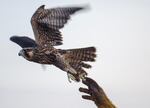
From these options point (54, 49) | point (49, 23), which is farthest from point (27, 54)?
point (49, 23)

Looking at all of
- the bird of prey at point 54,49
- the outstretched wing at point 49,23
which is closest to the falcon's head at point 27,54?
the bird of prey at point 54,49

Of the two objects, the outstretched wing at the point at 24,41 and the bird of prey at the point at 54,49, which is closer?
the bird of prey at the point at 54,49

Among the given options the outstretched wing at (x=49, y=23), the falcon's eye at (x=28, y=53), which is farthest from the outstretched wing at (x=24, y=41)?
the falcon's eye at (x=28, y=53)

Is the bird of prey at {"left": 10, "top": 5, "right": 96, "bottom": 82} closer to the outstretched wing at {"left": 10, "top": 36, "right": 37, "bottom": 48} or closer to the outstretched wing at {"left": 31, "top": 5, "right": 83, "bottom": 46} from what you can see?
the outstretched wing at {"left": 31, "top": 5, "right": 83, "bottom": 46}

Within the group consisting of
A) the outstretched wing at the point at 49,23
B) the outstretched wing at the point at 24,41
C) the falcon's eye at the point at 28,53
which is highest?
the outstretched wing at the point at 49,23

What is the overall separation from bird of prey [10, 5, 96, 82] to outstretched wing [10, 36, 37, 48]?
177 centimetres

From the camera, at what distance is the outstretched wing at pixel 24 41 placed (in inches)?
395

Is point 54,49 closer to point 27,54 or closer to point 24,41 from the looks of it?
point 27,54

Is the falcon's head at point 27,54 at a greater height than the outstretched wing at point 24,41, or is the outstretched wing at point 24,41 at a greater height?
the outstretched wing at point 24,41

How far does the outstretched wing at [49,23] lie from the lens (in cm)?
732

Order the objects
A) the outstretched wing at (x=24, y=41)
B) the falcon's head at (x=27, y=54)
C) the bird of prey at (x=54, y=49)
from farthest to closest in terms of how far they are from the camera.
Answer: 1. the outstretched wing at (x=24, y=41)
2. the falcon's head at (x=27, y=54)
3. the bird of prey at (x=54, y=49)

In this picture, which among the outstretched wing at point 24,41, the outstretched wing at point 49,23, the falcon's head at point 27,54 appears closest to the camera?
the falcon's head at point 27,54

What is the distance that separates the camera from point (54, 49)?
297 inches

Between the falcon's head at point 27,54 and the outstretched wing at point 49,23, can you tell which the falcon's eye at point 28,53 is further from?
the outstretched wing at point 49,23
